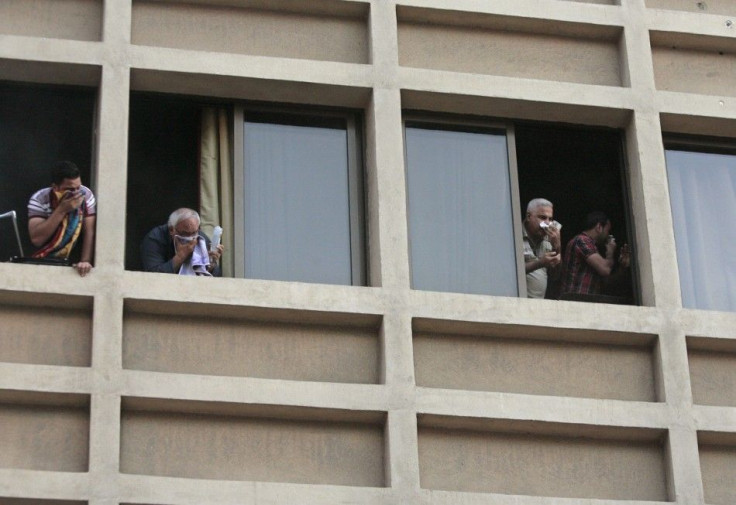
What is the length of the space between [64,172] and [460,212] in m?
4.04

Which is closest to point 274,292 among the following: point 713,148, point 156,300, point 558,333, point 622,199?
point 156,300

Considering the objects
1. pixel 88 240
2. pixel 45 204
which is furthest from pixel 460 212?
pixel 45 204

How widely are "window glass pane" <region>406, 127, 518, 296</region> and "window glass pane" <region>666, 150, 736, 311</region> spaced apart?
1.88m

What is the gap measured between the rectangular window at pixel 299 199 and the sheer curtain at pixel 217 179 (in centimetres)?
10

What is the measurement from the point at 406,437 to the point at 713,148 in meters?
5.26

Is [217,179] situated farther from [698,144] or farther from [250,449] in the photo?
[698,144]

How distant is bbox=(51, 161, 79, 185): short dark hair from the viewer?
17984 millimetres

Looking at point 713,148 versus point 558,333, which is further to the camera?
point 713,148

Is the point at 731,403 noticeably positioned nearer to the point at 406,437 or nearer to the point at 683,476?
the point at 683,476

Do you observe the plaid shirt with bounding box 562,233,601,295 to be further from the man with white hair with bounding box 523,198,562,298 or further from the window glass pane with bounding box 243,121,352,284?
the window glass pane with bounding box 243,121,352,284

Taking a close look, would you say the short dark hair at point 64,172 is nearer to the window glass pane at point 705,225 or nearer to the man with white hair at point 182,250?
the man with white hair at point 182,250

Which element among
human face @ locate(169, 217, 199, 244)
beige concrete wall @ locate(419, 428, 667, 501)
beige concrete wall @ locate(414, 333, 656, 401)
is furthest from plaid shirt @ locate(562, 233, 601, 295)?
human face @ locate(169, 217, 199, 244)

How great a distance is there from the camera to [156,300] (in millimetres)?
17578

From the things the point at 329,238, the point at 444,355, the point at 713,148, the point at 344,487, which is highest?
the point at 713,148
